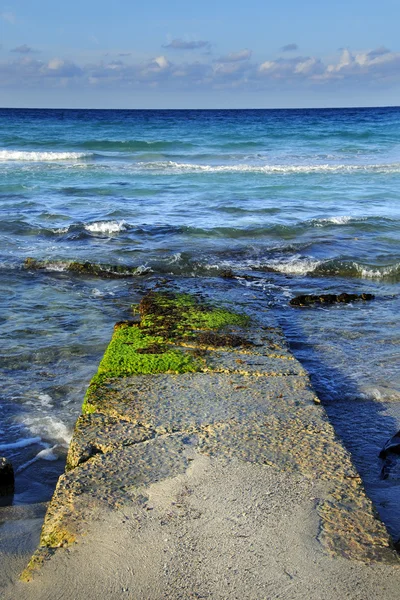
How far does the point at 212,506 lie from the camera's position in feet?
10.6

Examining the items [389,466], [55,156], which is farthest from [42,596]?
[55,156]

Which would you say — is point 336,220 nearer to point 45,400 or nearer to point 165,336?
point 165,336

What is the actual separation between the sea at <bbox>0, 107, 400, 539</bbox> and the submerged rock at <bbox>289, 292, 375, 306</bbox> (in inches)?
6.4

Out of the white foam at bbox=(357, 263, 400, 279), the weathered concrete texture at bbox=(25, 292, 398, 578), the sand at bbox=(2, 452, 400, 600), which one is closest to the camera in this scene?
the sand at bbox=(2, 452, 400, 600)

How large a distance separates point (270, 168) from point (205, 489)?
19881mm

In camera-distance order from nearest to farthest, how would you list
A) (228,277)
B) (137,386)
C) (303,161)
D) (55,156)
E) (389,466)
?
1. (389,466)
2. (137,386)
3. (228,277)
4. (303,161)
5. (55,156)

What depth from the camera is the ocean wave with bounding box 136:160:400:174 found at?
21.7 metres

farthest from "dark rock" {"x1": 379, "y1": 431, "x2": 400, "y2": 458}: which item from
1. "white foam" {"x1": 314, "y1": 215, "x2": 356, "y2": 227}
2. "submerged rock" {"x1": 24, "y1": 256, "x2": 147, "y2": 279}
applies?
"white foam" {"x1": 314, "y1": 215, "x2": 356, "y2": 227}

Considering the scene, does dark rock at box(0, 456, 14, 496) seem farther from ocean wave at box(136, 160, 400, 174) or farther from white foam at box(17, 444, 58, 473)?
ocean wave at box(136, 160, 400, 174)

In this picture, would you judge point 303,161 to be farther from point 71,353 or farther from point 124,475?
point 124,475

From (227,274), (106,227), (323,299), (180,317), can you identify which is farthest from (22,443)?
(106,227)

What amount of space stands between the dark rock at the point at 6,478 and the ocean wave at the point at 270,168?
59.6ft

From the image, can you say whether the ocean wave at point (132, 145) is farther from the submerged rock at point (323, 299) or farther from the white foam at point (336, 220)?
the submerged rock at point (323, 299)

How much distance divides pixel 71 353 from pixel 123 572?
3.27 meters
